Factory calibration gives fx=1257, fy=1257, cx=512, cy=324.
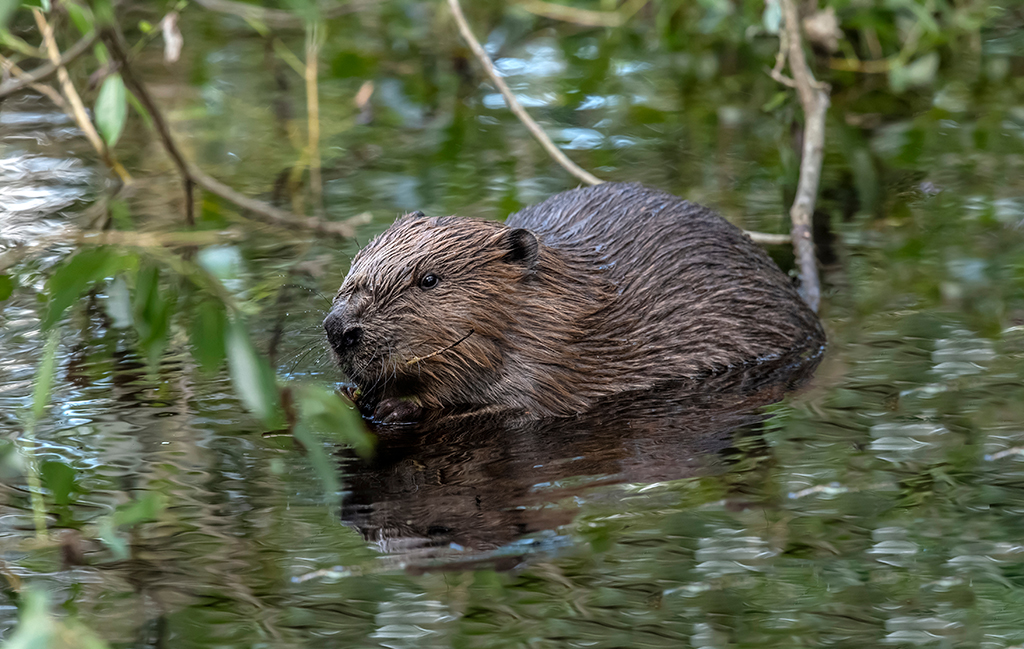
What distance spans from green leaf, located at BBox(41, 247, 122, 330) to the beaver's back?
2.38 meters

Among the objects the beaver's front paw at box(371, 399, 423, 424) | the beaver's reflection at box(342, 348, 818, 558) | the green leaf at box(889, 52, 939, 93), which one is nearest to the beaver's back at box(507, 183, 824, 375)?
the beaver's reflection at box(342, 348, 818, 558)

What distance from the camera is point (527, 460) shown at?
356 cm

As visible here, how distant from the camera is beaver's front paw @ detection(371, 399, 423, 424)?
3973mm

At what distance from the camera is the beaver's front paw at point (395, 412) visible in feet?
13.0

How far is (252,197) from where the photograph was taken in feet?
19.6

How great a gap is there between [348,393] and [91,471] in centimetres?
90

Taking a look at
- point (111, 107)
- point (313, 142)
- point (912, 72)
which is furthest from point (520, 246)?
point (912, 72)

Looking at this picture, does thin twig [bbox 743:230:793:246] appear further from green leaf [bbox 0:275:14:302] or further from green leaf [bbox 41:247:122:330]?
green leaf [bbox 41:247:122:330]

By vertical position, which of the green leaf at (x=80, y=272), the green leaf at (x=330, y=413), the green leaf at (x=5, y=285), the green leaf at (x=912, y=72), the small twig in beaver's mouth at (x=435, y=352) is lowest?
the small twig in beaver's mouth at (x=435, y=352)

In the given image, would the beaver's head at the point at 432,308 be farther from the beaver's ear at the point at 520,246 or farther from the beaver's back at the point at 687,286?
the beaver's back at the point at 687,286

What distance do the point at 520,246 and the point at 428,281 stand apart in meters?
0.33

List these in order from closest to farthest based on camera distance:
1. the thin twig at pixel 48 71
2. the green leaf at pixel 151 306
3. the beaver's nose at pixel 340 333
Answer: the green leaf at pixel 151 306
the thin twig at pixel 48 71
the beaver's nose at pixel 340 333

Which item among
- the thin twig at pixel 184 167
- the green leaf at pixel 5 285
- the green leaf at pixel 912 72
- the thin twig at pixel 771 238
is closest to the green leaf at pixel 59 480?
the green leaf at pixel 5 285

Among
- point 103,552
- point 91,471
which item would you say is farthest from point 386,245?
point 103,552
